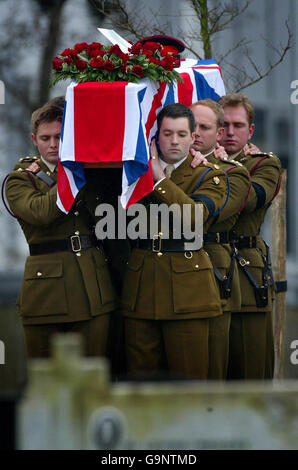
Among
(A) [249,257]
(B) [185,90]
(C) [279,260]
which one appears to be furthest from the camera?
(C) [279,260]

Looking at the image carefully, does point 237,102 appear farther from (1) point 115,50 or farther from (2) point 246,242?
(1) point 115,50

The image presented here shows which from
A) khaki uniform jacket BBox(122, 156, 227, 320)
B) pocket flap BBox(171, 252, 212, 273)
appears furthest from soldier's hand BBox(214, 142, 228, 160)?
pocket flap BBox(171, 252, 212, 273)

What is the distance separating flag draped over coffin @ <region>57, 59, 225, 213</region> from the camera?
500 centimetres

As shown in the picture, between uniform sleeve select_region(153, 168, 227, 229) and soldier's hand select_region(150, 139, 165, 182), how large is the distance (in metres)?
0.05

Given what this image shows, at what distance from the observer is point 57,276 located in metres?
5.37

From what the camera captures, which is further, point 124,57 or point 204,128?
point 204,128

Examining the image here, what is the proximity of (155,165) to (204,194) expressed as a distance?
0.98ft

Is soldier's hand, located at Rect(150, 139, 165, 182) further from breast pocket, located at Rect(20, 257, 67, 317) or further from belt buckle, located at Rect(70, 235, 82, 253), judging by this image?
breast pocket, located at Rect(20, 257, 67, 317)

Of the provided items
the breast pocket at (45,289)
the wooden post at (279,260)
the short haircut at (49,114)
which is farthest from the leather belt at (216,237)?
the wooden post at (279,260)

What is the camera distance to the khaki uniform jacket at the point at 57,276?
537 centimetres

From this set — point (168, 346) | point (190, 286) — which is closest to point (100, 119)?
point (190, 286)

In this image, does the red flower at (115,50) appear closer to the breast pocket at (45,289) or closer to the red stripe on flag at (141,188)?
the red stripe on flag at (141,188)

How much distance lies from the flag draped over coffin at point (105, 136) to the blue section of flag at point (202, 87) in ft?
3.47

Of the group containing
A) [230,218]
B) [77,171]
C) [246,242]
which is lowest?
[246,242]
